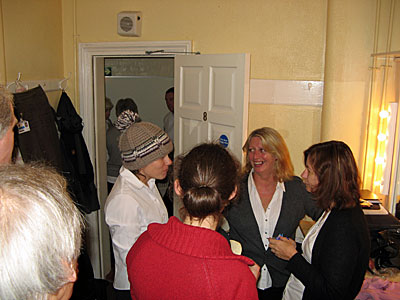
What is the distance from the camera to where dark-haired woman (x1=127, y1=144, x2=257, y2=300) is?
3.62 feet

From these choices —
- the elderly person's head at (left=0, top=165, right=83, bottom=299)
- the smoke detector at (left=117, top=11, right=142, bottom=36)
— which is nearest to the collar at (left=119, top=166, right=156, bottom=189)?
the elderly person's head at (left=0, top=165, right=83, bottom=299)

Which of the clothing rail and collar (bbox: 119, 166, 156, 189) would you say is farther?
the clothing rail

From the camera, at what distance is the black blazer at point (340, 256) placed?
5.17 feet

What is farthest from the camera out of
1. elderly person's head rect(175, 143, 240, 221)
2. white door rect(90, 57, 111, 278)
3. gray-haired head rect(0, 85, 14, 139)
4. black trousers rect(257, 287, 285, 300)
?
white door rect(90, 57, 111, 278)

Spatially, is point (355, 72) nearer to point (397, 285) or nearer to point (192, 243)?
point (397, 285)

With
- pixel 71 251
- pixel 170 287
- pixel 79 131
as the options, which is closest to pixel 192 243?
pixel 170 287

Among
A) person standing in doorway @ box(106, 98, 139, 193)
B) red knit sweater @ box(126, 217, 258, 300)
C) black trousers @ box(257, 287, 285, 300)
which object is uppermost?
red knit sweater @ box(126, 217, 258, 300)

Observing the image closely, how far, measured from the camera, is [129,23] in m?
3.38

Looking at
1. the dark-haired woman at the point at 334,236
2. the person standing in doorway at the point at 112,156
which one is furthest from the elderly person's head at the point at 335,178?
the person standing in doorway at the point at 112,156

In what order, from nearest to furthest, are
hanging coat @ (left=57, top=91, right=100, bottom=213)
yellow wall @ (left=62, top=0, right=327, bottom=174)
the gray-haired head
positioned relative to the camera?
the gray-haired head, yellow wall @ (left=62, top=0, right=327, bottom=174), hanging coat @ (left=57, top=91, right=100, bottom=213)

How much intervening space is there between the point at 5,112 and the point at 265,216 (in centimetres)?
148

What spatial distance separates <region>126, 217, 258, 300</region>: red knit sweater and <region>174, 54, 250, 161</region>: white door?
1689mm

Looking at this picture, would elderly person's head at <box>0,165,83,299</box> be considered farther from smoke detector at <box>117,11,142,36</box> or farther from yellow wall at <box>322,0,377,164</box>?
smoke detector at <box>117,11,142,36</box>

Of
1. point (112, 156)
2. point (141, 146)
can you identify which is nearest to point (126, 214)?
point (141, 146)
